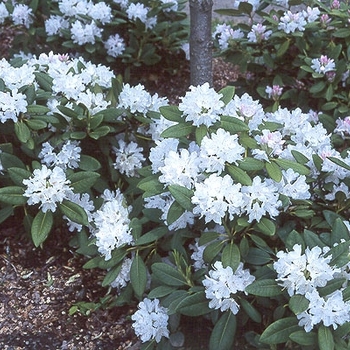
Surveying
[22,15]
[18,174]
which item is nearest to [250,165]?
[18,174]

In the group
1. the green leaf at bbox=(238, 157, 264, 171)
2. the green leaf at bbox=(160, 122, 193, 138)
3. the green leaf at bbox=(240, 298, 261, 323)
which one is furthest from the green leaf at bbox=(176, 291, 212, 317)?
the green leaf at bbox=(160, 122, 193, 138)

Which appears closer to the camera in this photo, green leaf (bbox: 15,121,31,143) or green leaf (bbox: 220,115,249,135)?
green leaf (bbox: 220,115,249,135)

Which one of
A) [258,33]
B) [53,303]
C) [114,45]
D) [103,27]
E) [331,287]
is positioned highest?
[258,33]

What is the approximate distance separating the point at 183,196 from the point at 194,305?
14.2 inches

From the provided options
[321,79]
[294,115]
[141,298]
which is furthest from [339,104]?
[141,298]

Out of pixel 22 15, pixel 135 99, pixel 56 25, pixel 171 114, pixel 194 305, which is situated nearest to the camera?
pixel 194 305

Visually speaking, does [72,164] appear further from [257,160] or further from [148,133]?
[257,160]

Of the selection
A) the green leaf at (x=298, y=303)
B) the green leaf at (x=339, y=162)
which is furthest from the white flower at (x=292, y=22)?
the green leaf at (x=298, y=303)

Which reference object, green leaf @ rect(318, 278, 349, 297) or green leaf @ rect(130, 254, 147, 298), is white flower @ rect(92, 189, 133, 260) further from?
green leaf @ rect(318, 278, 349, 297)

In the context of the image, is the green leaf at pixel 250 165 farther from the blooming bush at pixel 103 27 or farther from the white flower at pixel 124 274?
the blooming bush at pixel 103 27

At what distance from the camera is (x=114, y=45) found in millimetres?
4250

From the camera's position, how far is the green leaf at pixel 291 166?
238 cm

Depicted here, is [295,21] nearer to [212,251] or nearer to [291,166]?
[291,166]

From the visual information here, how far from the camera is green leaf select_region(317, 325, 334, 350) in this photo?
6.73 feet
